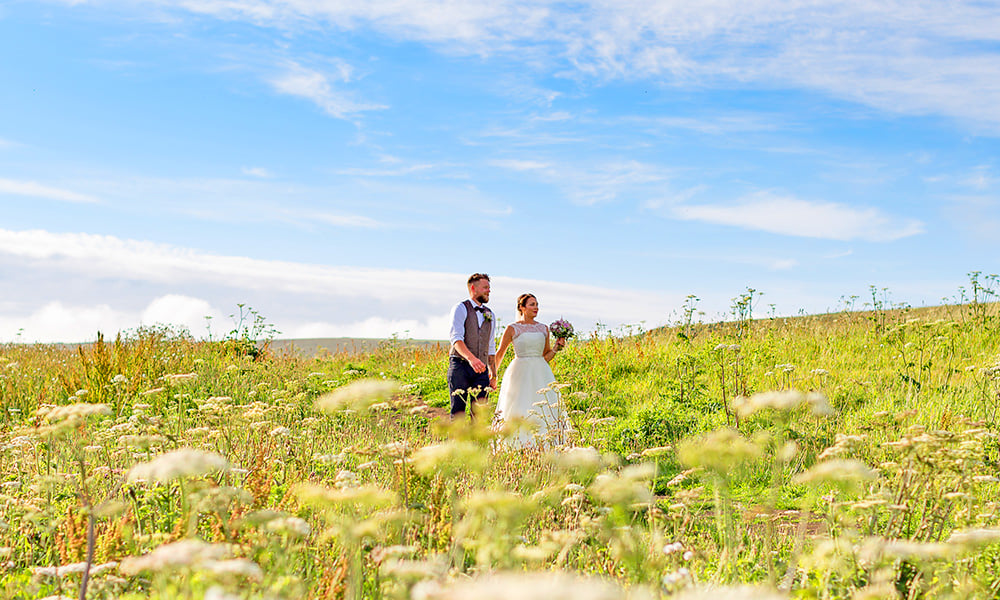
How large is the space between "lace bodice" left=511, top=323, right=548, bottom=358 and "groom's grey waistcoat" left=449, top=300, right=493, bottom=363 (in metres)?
0.39

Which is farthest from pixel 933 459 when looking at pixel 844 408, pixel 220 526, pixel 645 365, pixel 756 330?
pixel 756 330

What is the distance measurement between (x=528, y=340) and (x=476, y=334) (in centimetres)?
72

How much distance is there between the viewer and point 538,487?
589 cm

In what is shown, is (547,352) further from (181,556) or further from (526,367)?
(181,556)

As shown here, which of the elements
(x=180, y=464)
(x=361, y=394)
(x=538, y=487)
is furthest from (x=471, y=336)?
(x=180, y=464)

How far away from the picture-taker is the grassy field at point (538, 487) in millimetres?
2783

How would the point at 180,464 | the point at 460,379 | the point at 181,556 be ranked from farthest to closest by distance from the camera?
the point at 460,379 < the point at 180,464 < the point at 181,556

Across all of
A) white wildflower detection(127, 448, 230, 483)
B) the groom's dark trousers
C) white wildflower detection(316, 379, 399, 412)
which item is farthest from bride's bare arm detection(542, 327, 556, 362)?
white wildflower detection(127, 448, 230, 483)

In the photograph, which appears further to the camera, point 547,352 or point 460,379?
point 547,352

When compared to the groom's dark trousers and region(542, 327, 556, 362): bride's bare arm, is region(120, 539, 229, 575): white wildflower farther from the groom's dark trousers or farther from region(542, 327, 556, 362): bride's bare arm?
region(542, 327, 556, 362): bride's bare arm

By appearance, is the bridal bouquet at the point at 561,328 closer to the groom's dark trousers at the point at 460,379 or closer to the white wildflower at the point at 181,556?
the groom's dark trousers at the point at 460,379

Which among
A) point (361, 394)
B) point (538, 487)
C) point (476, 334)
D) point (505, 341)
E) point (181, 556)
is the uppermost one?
point (476, 334)

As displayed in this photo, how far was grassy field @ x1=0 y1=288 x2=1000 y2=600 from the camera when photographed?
9.13ft

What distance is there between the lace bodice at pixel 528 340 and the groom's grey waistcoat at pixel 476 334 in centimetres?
39
